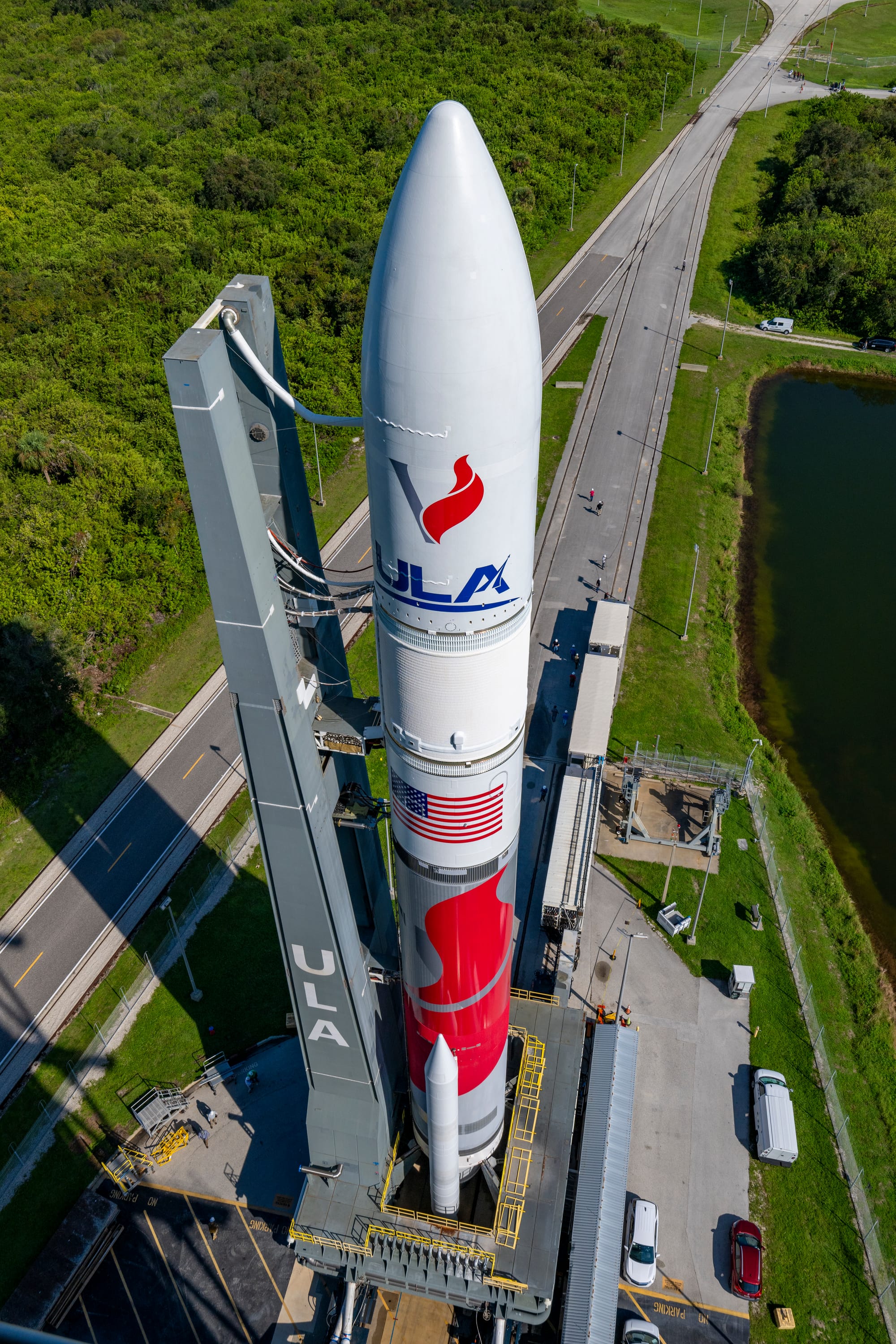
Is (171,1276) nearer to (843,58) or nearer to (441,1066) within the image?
(441,1066)

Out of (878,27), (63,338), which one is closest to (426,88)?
(63,338)

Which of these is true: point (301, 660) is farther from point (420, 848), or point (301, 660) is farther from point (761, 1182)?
point (761, 1182)

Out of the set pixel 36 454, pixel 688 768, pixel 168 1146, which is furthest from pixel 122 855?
pixel 36 454

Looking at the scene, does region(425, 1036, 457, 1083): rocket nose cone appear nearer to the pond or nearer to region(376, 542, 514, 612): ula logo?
region(376, 542, 514, 612): ula logo

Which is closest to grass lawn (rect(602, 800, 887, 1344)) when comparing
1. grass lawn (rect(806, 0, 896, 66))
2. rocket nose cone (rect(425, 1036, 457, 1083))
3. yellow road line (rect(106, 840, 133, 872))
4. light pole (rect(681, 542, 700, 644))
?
light pole (rect(681, 542, 700, 644))

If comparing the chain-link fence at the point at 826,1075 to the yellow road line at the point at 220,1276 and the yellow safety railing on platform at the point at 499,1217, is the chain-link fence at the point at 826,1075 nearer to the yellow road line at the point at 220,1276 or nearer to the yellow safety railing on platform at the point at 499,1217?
the yellow safety railing on platform at the point at 499,1217
